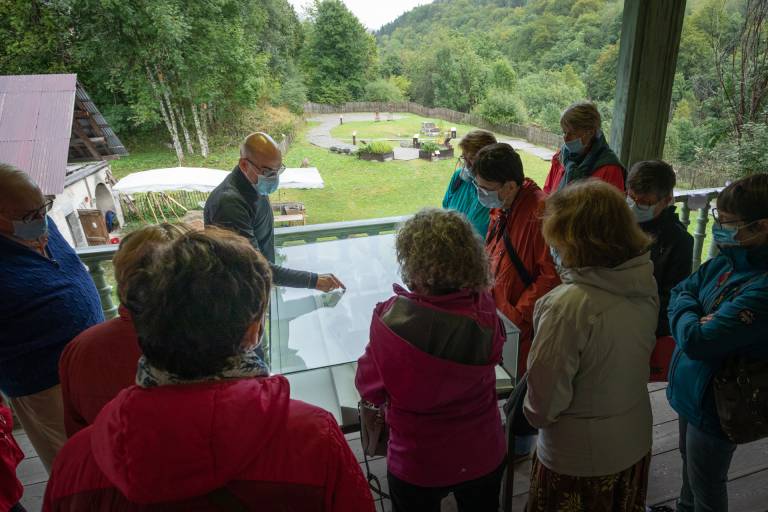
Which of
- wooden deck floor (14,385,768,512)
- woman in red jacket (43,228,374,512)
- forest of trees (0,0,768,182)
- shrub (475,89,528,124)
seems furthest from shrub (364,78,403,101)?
woman in red jacket (43,228,374,512)

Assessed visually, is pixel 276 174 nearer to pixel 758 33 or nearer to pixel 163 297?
pixel 163 297

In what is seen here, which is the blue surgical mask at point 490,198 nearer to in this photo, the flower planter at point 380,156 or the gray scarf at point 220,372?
the gray scarf at point 220,372

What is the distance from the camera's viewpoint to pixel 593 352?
103 cm

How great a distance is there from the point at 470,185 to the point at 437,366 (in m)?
1.34

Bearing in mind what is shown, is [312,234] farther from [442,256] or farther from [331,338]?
[442,256]

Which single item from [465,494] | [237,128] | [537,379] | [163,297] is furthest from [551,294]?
[237,128]

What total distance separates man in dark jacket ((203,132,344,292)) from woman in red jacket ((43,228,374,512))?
1.12 m

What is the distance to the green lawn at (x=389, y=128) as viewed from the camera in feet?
18.0

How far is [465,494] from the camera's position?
114cm

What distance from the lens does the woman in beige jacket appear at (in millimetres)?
1018

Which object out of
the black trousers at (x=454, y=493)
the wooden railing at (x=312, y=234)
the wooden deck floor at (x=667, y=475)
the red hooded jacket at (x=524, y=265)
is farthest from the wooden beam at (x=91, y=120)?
the black trousers at (x=454, y=493)

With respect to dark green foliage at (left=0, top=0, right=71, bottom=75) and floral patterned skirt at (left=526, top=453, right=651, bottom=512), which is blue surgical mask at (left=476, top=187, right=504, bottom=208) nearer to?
floral patterned skirt at (left=526, top=453, right=651, bottom=512)

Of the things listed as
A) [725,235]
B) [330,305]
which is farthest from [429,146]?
[725,235]

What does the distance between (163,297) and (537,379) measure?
0.89 m
